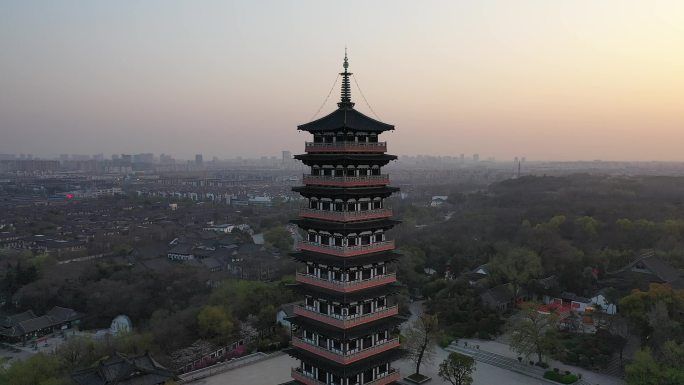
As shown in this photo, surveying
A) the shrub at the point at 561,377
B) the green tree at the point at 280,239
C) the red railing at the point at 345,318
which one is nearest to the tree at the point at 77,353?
the red railing at the point at 345,318

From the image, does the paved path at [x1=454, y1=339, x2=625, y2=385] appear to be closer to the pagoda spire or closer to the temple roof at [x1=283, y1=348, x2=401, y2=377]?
the temple roof at [x1=283, y1=348, x2=401, y2=377]

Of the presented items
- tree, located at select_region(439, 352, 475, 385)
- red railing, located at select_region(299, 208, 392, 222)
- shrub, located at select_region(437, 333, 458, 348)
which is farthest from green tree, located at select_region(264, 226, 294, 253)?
red railing, located at select_region(299, 208, 392, 222)

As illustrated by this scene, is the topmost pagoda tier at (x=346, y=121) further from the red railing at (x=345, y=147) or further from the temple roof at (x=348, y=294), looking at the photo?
the temple roof at (x=348, y=294)

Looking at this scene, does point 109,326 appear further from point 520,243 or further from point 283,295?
point 520,243

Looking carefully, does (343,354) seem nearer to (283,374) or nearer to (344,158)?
(344,158)

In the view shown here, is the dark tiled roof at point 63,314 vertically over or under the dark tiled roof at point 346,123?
under

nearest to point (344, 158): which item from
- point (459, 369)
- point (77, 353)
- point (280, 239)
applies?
point (459, 369)
